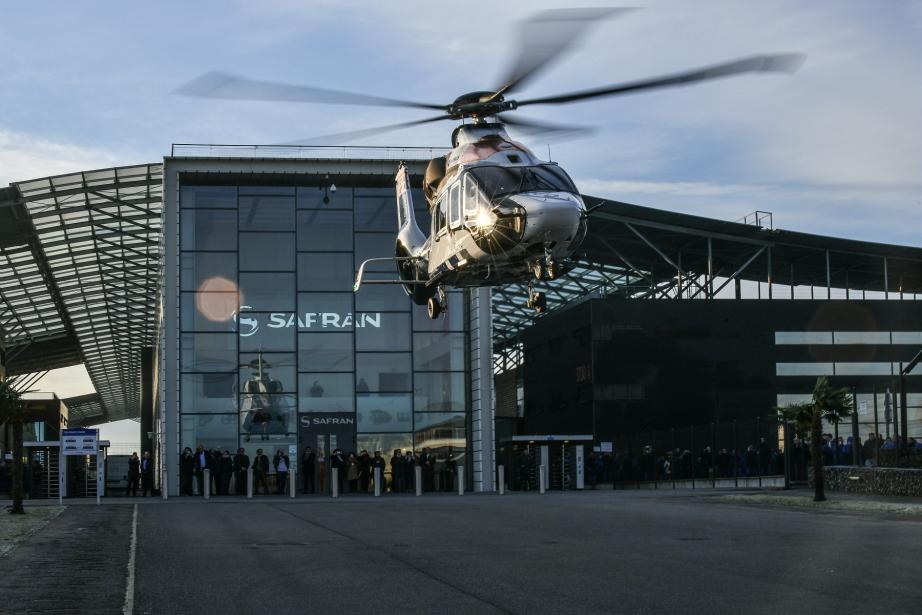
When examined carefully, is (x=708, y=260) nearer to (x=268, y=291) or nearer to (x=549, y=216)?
(x=268, y=291)

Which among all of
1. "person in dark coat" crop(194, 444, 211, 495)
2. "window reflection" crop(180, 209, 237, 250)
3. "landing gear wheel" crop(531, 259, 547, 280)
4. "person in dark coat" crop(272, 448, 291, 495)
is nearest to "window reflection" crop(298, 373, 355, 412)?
"person in dark coat" crop(272, 448, 291, 495)

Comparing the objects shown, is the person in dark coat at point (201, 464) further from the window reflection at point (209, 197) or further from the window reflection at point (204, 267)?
the window reflection at point (209, 197)

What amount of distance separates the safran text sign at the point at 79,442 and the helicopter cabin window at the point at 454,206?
1374cm

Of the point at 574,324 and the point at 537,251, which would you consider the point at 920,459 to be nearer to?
the point at 537,251

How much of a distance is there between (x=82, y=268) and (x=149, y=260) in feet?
9.96

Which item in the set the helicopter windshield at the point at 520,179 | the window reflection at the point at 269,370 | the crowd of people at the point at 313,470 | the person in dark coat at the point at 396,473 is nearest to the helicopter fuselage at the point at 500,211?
the helicopter windshield at the point at 520,179

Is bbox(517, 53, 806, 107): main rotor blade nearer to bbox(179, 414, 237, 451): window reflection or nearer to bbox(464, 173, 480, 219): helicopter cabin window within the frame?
bbox(464, 173, 480, 219): helicopter cabin window

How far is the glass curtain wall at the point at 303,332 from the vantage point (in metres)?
40.4

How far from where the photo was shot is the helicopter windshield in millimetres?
21578

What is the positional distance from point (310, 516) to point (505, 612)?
14274 mm

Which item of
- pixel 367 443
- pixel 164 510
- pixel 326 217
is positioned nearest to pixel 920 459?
pixel 164 510

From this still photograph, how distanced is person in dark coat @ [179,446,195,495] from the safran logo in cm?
439

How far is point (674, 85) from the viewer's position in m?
18.9

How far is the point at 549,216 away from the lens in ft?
69.4
